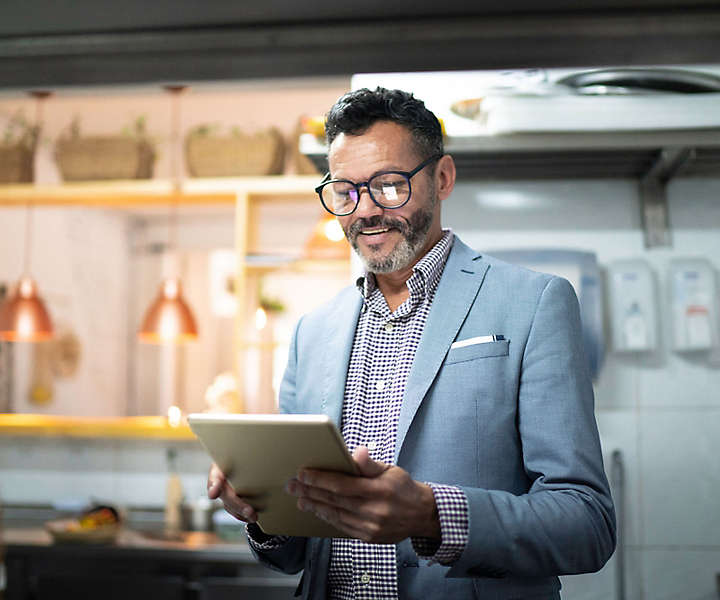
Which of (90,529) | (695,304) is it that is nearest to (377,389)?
(695,304)

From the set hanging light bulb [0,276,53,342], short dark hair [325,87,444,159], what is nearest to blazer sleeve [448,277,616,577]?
short dark hair [325,87,444,159]

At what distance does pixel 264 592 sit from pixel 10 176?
2.64 meters

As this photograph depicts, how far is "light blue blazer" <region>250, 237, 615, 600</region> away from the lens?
1104 mm

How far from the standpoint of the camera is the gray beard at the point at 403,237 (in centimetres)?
136

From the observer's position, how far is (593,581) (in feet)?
7.22

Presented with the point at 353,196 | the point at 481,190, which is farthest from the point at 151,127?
the point at 353,196

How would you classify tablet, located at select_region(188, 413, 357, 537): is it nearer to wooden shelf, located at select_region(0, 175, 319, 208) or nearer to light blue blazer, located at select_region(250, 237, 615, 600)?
light blue blazer, located at select_region(250, 237, 615, 600)

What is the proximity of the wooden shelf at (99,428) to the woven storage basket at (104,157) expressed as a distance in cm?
127

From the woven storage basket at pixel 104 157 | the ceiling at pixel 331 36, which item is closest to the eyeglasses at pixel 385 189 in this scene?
the ceiling at pixel 331 36

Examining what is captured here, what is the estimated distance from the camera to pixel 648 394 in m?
2.28

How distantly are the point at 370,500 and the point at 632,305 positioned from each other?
155 centimetres

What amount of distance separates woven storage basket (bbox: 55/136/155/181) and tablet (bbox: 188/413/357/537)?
3.31 metres

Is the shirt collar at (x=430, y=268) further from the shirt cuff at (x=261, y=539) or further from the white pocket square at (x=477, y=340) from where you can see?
the shirt cuff at (x=261, y=539)

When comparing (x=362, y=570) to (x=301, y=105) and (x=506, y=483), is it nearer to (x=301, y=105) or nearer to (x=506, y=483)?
(x=506, y=483)
